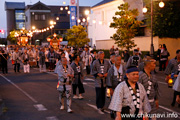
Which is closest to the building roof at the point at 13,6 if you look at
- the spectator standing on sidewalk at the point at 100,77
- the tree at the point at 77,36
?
the tree at the point at 77,36

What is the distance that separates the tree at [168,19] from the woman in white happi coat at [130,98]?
809 inches

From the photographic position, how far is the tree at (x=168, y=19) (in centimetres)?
2350

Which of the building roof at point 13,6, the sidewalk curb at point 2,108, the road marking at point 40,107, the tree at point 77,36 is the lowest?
the road marking at point 40,107

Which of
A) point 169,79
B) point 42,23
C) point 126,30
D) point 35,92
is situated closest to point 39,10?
point 42,23

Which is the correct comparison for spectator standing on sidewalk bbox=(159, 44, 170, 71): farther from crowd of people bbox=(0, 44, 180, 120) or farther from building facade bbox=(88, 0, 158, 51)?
crowd of people bbox=(0, 44, 180, 120)

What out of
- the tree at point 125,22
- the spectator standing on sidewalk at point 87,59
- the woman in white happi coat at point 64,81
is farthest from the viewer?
the tree at point 125,22

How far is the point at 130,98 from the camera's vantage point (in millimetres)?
4180

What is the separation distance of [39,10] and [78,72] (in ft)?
219

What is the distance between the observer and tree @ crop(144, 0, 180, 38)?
23.5 meters

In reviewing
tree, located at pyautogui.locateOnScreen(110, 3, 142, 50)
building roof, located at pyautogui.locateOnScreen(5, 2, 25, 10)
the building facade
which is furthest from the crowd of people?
building roof, located at pyautogui.locateOnScreen(5, 2, 25, 10)

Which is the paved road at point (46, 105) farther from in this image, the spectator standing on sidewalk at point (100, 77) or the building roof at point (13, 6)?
the building roof at point (13, 6)

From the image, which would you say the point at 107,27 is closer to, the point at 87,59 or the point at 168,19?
the point at 168,19

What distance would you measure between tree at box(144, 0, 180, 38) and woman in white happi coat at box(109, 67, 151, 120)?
67.5 feet

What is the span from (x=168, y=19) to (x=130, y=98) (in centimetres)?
2111
